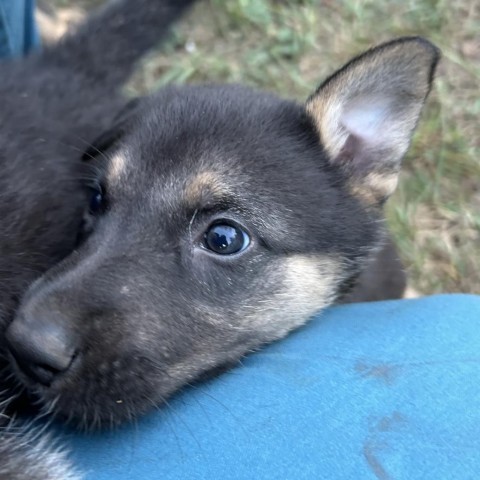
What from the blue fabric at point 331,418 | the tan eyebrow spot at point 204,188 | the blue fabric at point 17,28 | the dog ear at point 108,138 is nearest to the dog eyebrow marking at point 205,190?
the tan eyebrow spot at point 204,188

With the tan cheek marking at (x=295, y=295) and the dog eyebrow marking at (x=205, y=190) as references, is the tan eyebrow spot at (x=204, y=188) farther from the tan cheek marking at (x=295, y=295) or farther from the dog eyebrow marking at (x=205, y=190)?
the tan cheek marking at (x=295, y=295)

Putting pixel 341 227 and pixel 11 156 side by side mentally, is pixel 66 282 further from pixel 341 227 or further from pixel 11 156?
pixel 341 227

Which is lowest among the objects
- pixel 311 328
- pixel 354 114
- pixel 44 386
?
pixel 311 328

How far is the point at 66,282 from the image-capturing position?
7.05 ft

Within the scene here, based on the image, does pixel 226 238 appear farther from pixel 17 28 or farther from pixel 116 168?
pixel 17 28

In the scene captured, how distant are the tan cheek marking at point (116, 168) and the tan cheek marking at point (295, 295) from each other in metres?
0.64

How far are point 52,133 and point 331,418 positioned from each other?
1.43 metres

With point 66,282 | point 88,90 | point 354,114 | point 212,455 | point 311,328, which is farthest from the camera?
point 88,90

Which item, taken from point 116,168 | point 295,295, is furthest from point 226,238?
point 116,168

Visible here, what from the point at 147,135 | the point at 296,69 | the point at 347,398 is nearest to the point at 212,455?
the point at 347,398

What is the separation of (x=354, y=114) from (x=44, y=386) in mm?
1489

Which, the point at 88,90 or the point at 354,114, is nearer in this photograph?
the point at 354,114

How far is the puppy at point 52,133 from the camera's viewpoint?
89.5 inches

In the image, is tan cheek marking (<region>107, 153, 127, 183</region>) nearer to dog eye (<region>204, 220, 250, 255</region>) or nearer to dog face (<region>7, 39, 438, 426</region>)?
dog face (<region>7, 39, 438, 426</region>)
